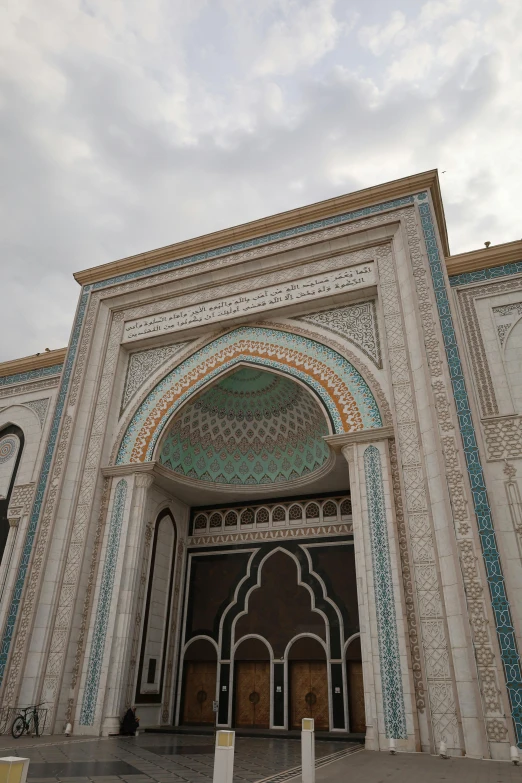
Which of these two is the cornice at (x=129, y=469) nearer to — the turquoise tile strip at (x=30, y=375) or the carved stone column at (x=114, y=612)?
the carved stone column at (x=114, y=612)

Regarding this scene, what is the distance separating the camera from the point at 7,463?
27.5ft

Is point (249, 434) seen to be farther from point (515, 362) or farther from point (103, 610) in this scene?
point (515, 362)

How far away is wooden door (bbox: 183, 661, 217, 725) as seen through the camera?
304 inches

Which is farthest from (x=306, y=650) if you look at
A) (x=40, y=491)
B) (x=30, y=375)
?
(x=30, y=375)

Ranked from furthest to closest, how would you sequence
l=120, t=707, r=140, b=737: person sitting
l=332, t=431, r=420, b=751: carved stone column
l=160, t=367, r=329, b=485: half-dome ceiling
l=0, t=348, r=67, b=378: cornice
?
l=0, t=348, r=67, b=378: cornice → l=160, t=367, r=329, b=485: half-dome ceiling → l=120, t=707, r=140, b=737: person sitting → l=332, t=431, r=420, b=751: carved stone column

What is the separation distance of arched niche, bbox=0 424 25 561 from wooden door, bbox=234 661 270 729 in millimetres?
3837

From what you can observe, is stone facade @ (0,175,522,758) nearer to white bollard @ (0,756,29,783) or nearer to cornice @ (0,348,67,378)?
cornice @ (0,348,67,378)

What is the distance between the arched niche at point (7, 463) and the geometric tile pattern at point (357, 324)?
4.88m

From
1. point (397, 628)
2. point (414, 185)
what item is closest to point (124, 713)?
point (397, 628)

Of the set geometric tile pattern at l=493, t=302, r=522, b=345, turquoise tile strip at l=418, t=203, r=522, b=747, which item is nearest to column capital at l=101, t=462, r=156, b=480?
turquoise tile strip at l=418, t=203, r=522, b=747

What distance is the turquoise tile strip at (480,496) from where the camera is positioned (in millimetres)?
4335

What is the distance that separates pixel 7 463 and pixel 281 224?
5.53 m

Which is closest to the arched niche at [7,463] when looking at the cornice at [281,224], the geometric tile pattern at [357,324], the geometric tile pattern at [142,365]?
the geometric tile pattern at [142,365]

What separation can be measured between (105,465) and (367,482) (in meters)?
3.56
